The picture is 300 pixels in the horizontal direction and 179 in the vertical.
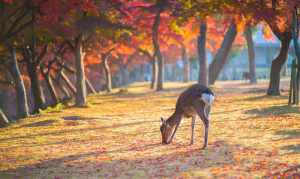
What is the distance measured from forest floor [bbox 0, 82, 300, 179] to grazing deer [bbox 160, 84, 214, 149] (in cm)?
39

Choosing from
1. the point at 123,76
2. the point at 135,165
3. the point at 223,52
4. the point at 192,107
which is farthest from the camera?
the point at 123,76

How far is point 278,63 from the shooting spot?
27.3m

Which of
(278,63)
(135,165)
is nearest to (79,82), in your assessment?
(278,63)

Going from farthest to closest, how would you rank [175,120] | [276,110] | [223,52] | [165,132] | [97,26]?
[223,52] < [97,26] < [276,110] < [165,132] < [175,120]

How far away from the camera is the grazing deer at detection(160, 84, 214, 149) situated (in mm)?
13703

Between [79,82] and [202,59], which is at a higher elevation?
[202,59]

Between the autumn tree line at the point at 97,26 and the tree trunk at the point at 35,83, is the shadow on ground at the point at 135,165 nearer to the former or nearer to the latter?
the autumn tree line at the point at 97,26

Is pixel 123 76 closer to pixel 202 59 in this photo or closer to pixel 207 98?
pixel 202 59

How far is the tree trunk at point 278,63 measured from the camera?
1029 inches

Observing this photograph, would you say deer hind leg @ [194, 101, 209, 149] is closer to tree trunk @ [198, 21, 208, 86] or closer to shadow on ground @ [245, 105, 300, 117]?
shadow on ground @ [245, 105, 300, 117]

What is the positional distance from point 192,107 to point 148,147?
1668 millimetres

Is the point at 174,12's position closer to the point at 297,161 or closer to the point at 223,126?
the point at 223,126

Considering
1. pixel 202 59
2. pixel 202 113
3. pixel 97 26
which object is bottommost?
pixel 202 113

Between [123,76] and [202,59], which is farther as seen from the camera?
[123,76]
